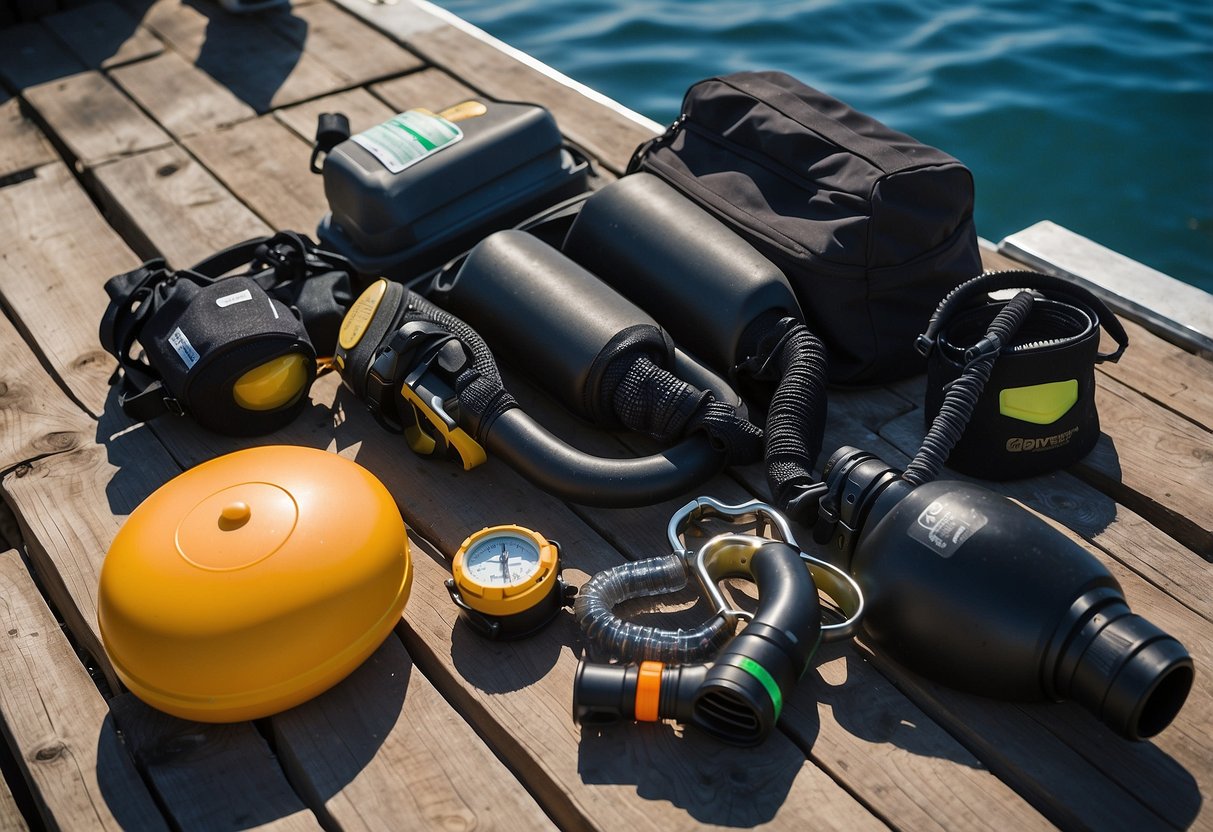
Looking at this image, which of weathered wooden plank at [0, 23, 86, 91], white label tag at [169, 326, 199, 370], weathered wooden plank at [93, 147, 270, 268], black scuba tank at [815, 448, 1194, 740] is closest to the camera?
black scuba tank at [815, 448, 1194, 740]

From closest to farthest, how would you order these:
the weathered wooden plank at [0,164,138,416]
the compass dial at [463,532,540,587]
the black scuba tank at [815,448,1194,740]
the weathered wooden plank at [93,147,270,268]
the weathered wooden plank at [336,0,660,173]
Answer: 1. the black scuba tank at [815,448,1194,740]
2. the compass dial at [463,532,540,587]
3. the weathered wooden plank at [0,164,138,416]
4. the weathered wooden plank at [93,147,270,268]
5. the weathered wooden plank at [336,0,660,173]

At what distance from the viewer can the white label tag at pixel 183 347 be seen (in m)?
2.26

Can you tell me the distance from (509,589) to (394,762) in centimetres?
33

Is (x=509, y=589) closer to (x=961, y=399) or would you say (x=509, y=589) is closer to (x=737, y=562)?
(x=737, y=562)

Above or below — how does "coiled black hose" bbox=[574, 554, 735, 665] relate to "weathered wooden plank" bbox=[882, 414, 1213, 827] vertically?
below

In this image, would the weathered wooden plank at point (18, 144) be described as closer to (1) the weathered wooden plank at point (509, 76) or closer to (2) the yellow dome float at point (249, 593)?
(1) the weathered wooden plank at point (509, 76)

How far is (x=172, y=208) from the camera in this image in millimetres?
3176

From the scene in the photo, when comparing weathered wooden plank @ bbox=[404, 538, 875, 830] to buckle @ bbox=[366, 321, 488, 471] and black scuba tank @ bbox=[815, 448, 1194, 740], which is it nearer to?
black scuba tank @ bbox=[815, 448, 1194, 740]

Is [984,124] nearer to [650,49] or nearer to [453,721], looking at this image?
[650,49]

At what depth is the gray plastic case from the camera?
104 inches

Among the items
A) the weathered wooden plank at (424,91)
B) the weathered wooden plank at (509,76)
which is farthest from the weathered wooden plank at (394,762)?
the weathered wooden plank at (424,91)

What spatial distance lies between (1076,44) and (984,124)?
909 mm

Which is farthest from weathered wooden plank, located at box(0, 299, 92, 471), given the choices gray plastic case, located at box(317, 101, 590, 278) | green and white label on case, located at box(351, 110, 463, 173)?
green and white label on case, located at box(351, 110, 463, 173)

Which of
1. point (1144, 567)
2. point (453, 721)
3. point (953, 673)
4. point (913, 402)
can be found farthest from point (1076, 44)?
point (453, 721)
